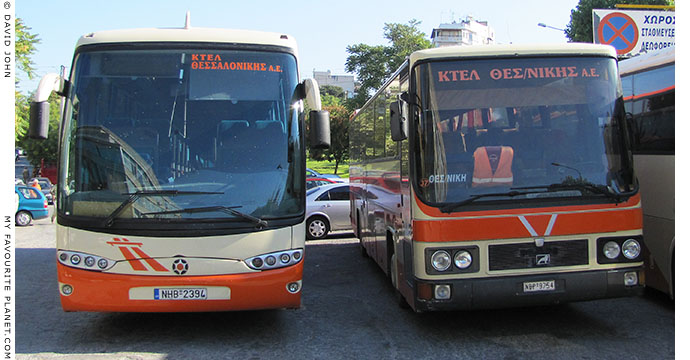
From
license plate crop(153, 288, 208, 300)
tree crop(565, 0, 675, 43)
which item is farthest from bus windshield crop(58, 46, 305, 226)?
tree crop(565, 0, 675, 43)

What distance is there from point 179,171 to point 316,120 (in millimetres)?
1502

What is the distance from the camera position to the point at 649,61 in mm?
7602

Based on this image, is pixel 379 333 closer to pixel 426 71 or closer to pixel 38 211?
pixel 426 71

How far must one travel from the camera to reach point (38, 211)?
23156mm

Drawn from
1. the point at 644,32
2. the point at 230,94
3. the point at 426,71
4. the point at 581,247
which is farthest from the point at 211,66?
the point at 644,32

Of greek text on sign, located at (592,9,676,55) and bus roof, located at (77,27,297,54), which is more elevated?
greek text on sign, located at (592,9,676,55)

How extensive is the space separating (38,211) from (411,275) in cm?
2075

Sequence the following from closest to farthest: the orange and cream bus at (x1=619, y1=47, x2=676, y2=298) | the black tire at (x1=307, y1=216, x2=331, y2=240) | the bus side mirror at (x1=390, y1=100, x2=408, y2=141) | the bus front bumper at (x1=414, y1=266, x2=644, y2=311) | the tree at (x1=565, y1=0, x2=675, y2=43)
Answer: the bus front bumper at (x1=414, y1=266, x2=644, y2=311), the bus side mirror at (x1=390, y1=100, x2=408, y2=141), the orange and cream bus at (x1=619, y1=47, x2=676, y2=298), the black tire at (x1=307, y1=216, x2=331, y2=240), the tree at (x1=565, y1=0, x2=675, y2=43)

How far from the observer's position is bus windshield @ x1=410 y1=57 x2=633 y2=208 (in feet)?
19.5

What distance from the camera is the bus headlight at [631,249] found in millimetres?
5965

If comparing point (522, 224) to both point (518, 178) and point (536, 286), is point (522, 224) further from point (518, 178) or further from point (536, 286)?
point (536, 286)

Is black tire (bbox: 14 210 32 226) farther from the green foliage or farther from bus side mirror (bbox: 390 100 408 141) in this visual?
bus side mirror (bbox: 390 100 408 141)

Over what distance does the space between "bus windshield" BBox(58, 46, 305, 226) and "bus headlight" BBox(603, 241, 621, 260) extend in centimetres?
305

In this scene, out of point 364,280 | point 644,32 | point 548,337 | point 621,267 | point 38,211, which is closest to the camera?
point 621,267
